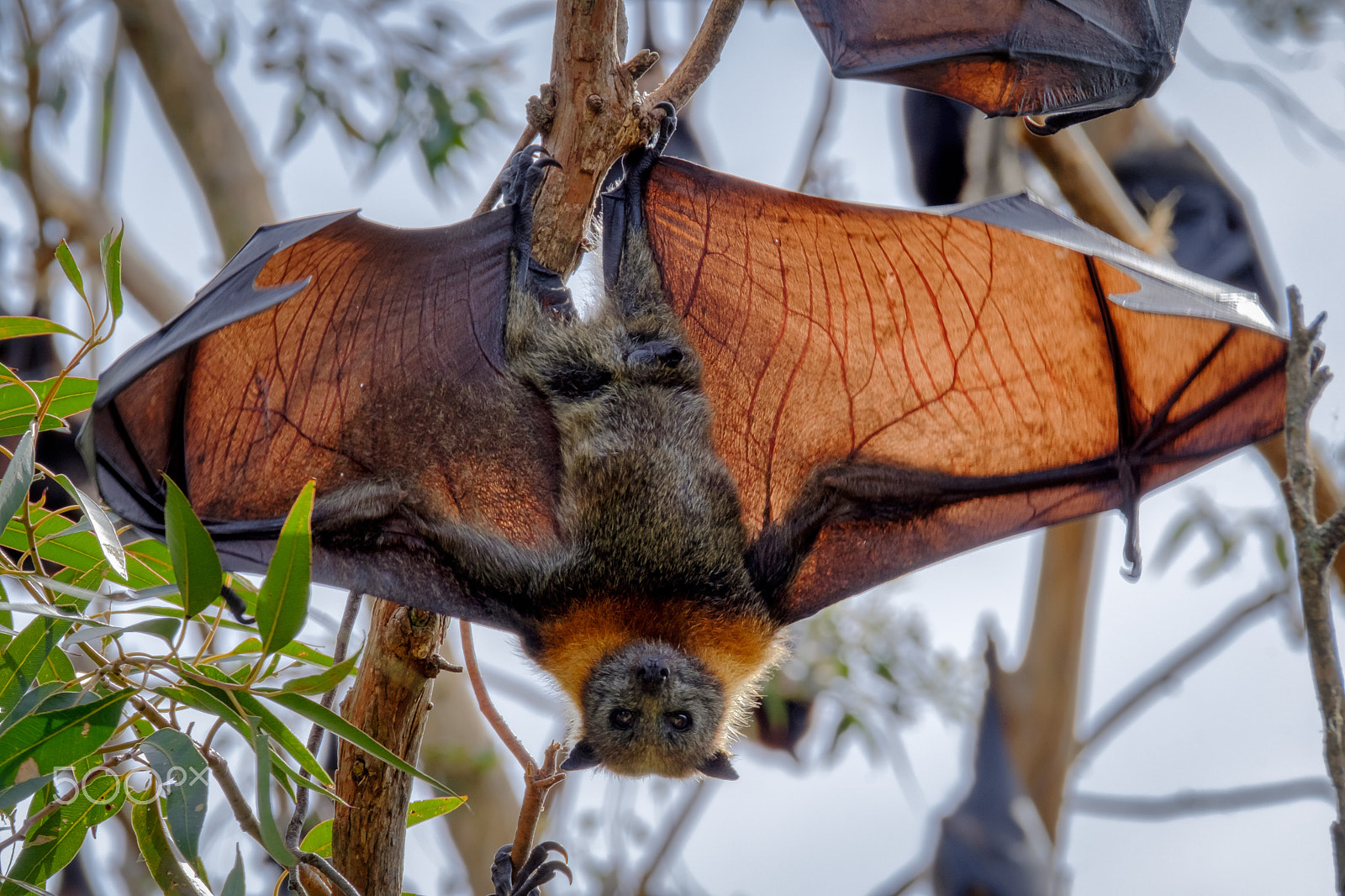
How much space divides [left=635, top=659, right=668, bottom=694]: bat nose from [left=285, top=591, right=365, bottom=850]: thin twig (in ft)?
2.32

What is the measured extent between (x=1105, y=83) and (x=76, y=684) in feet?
8.96

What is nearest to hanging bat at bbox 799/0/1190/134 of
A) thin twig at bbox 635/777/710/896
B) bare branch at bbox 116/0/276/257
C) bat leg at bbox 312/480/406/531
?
bat leg at bbox 312/480/406/531

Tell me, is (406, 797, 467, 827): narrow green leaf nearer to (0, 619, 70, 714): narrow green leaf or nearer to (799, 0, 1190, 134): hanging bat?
(0, 619, 70, 714): narrow green leaf

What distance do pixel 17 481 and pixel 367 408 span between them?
1192mm

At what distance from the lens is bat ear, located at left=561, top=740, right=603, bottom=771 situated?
2.97 metres

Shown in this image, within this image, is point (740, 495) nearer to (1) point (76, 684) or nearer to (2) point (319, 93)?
(1) point (76, 684)

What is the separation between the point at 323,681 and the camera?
186 cm

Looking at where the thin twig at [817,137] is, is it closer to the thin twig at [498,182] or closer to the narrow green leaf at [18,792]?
the thin twig at [498,182]

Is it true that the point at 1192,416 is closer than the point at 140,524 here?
No

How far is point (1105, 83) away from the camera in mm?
3025

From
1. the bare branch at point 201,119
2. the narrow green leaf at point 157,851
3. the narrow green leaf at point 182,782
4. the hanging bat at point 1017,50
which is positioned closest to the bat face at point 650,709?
the narrow green leaf at point 157,851

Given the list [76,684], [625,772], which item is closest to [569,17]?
[76,684]

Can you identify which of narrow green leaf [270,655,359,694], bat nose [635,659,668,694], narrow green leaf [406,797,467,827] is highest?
bat nose [635,659,668,694]

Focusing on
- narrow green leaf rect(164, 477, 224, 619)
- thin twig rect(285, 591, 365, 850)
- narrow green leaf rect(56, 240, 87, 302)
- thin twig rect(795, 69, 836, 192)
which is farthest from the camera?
thin twig rect(795, 69, 836, 192)
